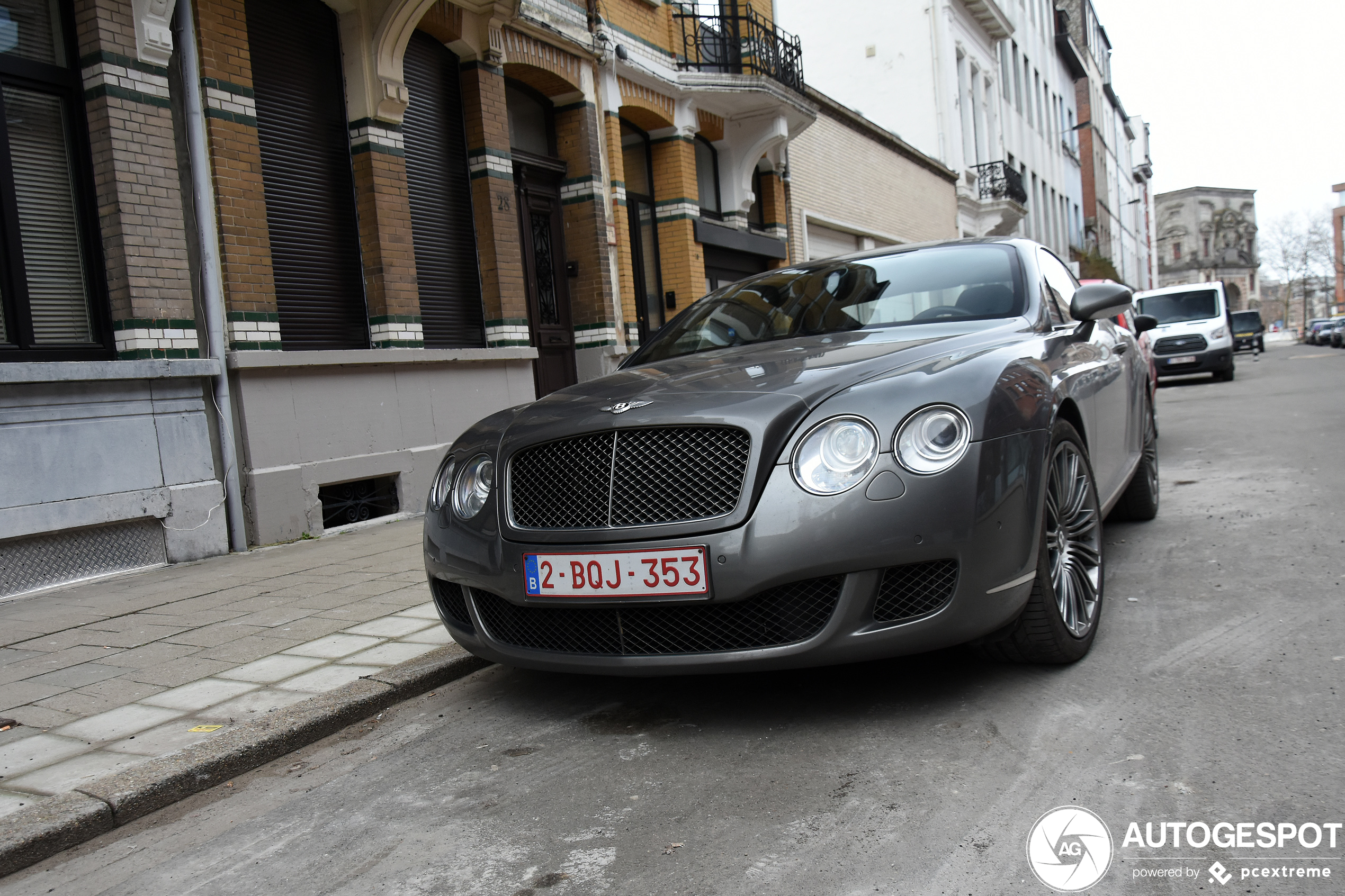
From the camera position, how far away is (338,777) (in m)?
3.08

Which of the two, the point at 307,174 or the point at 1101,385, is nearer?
the point at 1101,385

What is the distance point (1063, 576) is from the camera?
3.37m

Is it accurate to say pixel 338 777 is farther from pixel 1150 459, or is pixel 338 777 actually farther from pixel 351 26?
pixel 351 26

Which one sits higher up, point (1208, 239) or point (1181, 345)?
point (1208, 239)

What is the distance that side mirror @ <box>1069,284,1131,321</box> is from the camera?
4.23m

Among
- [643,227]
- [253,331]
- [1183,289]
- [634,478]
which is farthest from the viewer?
[1183,289]

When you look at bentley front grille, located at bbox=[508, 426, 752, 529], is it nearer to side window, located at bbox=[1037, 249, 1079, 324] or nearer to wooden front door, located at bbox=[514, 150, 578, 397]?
side window, located at bbox=[1037, 249, 1079, 324]

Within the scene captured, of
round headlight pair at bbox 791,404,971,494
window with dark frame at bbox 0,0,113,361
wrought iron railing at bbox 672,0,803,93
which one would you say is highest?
wrought iron railing at bbox 672,0,803,93

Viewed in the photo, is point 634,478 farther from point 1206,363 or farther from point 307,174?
point 1206,363

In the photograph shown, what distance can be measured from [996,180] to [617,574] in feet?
97.5

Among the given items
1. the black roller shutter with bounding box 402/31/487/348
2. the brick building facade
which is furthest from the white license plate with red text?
the black roller shutter with bounding box 402/31/487/348

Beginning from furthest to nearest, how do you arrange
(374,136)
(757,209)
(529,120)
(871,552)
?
(757,209), (529,120), (374,136), (871,552)

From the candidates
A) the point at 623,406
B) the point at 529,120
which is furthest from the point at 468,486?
the point at 529,120

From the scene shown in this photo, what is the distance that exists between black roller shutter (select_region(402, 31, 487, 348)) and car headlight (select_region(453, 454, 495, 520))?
6.14m
